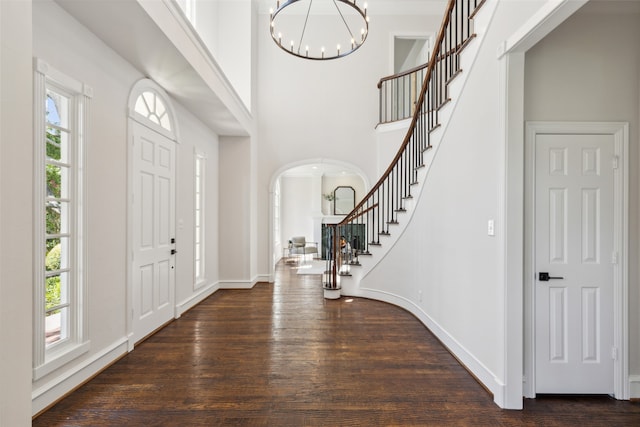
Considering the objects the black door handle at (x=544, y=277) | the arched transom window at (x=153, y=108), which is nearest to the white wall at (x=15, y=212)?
the arched transom window at (x=153, y=108)

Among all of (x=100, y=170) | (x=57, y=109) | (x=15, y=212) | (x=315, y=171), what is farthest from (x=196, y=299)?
(x=315, y=171)

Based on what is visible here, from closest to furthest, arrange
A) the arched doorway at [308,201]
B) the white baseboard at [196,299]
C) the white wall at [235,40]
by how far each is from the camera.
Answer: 1. the white baseboard at [196,299]
2. the white wall at [235,40]
3. the arched doorway at [308,201]

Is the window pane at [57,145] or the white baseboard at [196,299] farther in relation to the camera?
the white baseboard at [196,299]

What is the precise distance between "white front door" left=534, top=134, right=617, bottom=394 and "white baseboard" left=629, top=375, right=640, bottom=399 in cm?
12

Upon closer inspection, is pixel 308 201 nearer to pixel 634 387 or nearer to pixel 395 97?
pixel 395 97

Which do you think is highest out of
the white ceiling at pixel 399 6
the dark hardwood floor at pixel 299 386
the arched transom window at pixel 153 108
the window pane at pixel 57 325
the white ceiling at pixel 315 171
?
the white ceiling at pixel 399 6

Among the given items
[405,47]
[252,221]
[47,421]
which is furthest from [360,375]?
[405,47]

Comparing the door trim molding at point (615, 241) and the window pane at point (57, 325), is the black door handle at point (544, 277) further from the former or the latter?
the window pane at point (57, 325)

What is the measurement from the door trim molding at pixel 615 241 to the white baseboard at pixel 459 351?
9.7 inches

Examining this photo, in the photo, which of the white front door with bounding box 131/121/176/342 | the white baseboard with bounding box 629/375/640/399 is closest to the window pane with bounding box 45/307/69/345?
the white front door with bounding box 131/121/176/342

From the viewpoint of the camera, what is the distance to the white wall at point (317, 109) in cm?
636

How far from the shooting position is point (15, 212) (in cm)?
134

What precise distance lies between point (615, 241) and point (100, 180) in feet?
13.5

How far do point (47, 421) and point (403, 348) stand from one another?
284cm
